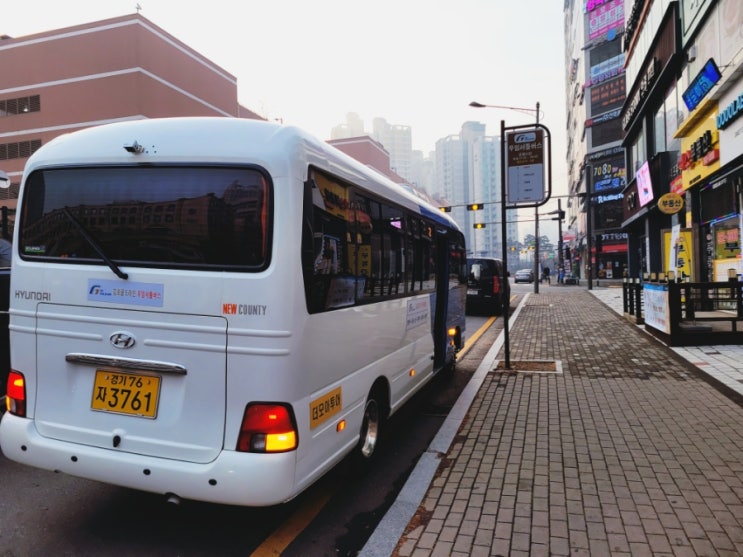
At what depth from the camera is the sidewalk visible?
3.07 metres

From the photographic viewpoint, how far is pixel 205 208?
298 centimetres

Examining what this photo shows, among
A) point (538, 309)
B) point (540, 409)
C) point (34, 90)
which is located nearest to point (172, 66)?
point (34, 90)

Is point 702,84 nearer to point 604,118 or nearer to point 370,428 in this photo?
point 370,428

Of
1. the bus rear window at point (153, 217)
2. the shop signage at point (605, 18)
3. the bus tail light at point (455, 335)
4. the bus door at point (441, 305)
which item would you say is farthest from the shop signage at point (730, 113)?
the shop signage at point (605, 18)

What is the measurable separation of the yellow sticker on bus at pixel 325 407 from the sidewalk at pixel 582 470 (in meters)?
0.81

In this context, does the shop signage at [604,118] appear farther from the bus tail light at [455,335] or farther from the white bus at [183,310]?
the white bus at [183,310]

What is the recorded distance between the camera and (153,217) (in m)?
3.05

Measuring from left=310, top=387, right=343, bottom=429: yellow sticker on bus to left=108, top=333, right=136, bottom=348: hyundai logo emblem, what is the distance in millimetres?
1162

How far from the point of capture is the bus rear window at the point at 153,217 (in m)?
→ 2.90

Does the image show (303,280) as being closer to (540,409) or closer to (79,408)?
(79,408)

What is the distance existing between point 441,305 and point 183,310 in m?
4.69

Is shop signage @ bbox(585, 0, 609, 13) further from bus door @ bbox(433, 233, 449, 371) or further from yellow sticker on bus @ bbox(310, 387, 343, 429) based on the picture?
yellow sticker on bus @ bbox(310, 387, 343, 429)

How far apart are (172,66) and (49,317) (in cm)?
4170

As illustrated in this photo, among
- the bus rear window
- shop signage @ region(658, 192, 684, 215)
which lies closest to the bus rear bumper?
the bus rear window
